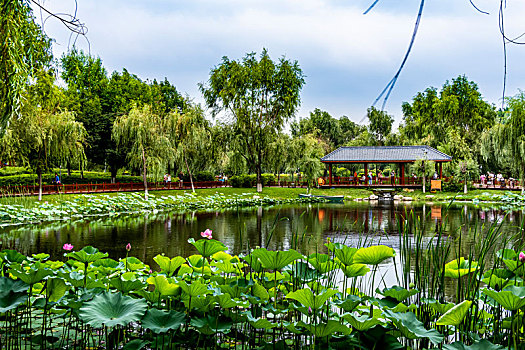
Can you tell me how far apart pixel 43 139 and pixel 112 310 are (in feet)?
43.7

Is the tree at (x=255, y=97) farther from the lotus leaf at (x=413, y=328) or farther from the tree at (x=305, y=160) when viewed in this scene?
the lotus leaf at (x=413, y=328)

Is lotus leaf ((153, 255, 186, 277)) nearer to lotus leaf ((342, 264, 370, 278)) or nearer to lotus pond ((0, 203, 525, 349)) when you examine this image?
lotus pond ((0, 203, 525, 349))

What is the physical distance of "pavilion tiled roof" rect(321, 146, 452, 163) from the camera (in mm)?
26164

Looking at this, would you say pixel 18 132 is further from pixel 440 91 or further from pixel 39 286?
pixel 440 91

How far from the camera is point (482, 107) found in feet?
116

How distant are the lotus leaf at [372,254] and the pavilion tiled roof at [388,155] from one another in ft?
80.2

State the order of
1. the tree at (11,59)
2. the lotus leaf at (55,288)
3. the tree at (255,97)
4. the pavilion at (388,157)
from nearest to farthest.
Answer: the lotus leaf at (55,288) < the tree at (11,59) < the tree at (255,97) < the pavilion at (388,157)

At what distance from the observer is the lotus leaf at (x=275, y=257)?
190cm

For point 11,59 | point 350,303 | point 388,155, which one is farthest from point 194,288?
point 388,155

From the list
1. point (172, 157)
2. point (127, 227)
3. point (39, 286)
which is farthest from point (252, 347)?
point (172, 157)

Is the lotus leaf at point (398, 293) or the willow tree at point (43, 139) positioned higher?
the willow tree at point (43, 139)

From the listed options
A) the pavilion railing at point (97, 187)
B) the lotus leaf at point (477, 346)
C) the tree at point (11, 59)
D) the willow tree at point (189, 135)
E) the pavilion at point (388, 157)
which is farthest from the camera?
the pavilion at point (388, 157)

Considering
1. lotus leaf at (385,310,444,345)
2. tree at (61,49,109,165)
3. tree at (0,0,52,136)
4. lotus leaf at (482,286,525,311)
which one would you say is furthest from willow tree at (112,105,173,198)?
lotus leaf at (482,286,525,311)

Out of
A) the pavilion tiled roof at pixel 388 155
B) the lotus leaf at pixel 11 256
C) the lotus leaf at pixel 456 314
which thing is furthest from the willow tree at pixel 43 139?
the pavilion tiled roof at pixel 388 155
